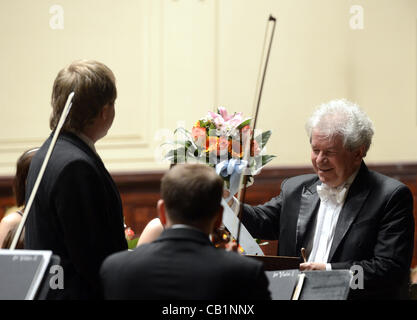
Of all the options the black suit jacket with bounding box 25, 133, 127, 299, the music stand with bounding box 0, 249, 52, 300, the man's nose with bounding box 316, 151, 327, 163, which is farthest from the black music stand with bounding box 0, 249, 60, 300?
the man's nose with bounding box 316, 151, 327, 163

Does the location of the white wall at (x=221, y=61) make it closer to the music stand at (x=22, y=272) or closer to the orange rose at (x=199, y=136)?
the orange rose at (x=199, y=136)

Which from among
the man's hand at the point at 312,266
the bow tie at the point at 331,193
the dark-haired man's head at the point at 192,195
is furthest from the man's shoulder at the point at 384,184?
the dark-haired man's head at the point at 192,195

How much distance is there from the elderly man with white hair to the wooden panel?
7.08 feet

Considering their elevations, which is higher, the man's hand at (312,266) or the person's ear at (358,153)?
the person's ear at (358,153)

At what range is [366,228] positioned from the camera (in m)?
2.76

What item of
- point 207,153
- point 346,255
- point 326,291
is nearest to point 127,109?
point 207,153

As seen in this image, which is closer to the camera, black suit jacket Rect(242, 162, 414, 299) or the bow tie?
black suit jacket Rect(242, 162, 414, 299)

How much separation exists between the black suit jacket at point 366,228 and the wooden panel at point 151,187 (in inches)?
86.6

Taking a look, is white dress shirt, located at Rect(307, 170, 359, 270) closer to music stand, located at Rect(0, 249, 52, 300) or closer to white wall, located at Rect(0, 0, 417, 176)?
music stand, located at Rect(0, 249, 52, 300)

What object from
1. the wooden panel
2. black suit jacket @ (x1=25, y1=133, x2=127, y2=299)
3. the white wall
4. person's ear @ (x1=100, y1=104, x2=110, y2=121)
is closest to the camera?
black suit jacket @ (x1=25, y1=133, x2=127, y2=299)

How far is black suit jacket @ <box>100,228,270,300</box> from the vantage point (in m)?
1.75

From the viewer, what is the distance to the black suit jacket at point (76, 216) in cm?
210
